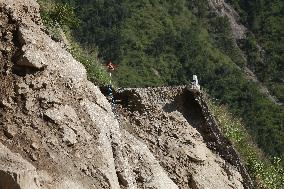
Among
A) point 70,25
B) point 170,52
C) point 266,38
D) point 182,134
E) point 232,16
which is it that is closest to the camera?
point 182,134

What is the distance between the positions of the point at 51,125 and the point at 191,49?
106m

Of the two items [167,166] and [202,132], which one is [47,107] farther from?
[202,132]

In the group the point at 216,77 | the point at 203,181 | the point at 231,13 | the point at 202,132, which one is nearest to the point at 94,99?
the point at 203,181

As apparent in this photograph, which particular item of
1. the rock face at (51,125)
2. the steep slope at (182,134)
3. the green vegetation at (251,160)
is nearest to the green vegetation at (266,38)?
the green vegetation at (251,160)

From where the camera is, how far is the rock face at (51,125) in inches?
329

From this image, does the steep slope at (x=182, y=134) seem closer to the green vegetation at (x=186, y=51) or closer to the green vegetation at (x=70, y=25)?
the green vegetation at (x=70, y=25)

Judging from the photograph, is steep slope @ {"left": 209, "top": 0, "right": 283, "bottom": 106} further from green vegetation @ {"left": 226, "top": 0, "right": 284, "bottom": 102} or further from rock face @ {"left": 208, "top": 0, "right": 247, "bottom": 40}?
green vegetation @ {"left": 226, "top": 0, "right": 284, "bottom": 102}

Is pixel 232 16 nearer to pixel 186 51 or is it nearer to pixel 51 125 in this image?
pixel 186 51

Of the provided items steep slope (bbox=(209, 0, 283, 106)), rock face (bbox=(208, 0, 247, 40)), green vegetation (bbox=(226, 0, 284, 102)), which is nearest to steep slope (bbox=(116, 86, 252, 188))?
green vegetation (bbox=(226, 0, 284, 102))

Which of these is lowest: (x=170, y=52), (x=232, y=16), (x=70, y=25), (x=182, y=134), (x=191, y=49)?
(x=170, y=52)

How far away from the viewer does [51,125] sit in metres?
9.05

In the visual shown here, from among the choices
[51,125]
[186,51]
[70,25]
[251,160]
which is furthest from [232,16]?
[51,125]

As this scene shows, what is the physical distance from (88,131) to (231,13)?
146608 millimetres

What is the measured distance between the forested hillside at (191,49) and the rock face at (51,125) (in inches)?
2663
